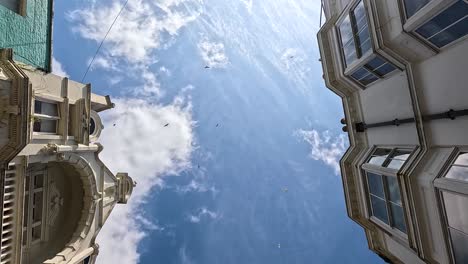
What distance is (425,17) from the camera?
11594 mm

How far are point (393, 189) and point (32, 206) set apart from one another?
63.1ft

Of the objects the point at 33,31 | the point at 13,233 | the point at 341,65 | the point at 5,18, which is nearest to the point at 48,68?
the point at 33,31

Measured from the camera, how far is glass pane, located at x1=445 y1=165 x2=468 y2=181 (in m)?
10.7

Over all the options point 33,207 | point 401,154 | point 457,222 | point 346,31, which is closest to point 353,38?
point 346,31

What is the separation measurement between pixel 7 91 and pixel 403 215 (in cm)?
1777

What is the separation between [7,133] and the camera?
42.0ft

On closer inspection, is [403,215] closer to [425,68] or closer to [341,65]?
[425,68]

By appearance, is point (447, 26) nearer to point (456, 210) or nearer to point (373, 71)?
point (373, 71)

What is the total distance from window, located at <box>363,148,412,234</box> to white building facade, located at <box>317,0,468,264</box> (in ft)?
0.18

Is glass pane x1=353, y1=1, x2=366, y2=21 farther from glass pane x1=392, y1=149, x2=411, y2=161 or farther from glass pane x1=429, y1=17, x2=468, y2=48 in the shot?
glass pane x1=392, y1=149, x2=411, y2=161

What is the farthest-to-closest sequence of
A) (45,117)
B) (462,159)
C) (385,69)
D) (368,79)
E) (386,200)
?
(368,79)
(385,69)
(45,117)
(386,200)
(462,159)

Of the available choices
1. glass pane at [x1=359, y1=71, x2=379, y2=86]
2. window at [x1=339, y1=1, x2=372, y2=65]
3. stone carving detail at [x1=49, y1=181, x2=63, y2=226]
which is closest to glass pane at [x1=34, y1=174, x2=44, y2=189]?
stone carving detail at [x1=49, y1=181, x2=63, y2=226]

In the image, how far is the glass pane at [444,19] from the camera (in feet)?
34.4

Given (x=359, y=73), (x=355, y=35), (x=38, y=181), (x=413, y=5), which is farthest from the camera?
(x=38, y=181)
